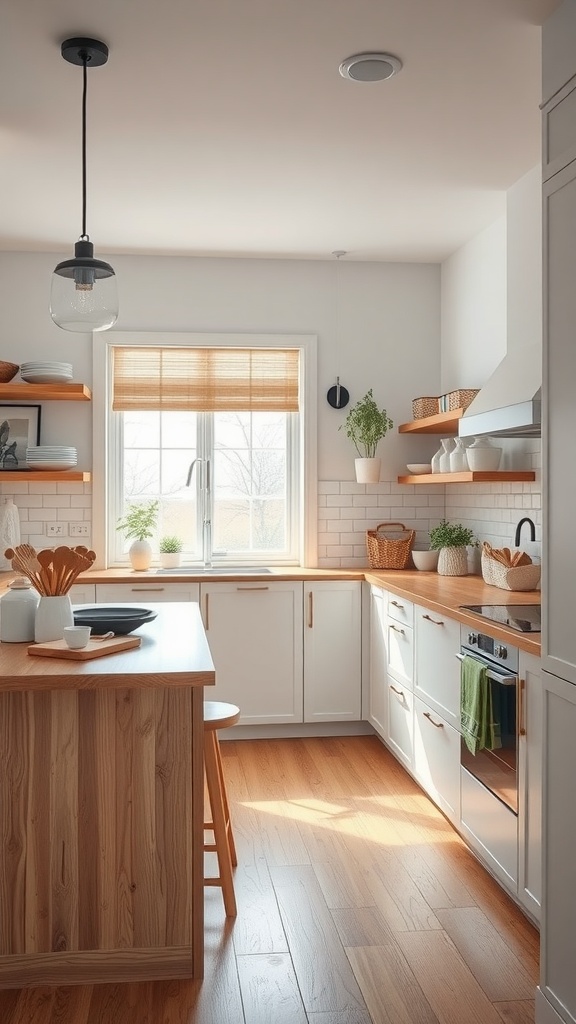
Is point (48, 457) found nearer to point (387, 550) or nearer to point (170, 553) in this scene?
point (170, 553)

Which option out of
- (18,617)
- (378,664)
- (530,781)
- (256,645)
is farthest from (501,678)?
(256,645)

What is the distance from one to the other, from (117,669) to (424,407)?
3.25m

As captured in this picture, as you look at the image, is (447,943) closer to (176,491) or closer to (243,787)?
(243,787)

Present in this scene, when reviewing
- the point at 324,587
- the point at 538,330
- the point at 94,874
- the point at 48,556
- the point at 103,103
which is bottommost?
the point at 94,874

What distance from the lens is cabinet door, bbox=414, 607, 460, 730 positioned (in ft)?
11.7

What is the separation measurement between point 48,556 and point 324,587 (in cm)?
254

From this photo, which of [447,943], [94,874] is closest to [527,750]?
[447,943]

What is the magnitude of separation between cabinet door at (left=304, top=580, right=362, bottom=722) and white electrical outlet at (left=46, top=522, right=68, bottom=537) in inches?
59.6

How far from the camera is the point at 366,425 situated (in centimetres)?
534

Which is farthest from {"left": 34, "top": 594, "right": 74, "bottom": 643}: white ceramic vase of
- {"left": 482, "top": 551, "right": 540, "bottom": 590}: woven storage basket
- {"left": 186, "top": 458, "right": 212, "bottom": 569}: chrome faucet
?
{"left": 186, "top": 458, "right": 212, "bottom": 569}: chrome faucet

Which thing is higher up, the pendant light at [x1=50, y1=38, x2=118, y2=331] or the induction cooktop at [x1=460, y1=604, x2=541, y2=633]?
the pendant light at [x1=50, y1=38, x2=118, y2=331]

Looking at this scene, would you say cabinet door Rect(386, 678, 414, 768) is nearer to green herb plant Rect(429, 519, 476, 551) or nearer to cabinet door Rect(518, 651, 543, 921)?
green herb plant Rect(429, 519, 476, 551)

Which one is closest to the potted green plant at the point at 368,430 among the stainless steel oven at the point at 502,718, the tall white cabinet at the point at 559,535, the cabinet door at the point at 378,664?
the cabinet door at the point at 378,664

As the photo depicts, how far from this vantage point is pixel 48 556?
271cm
